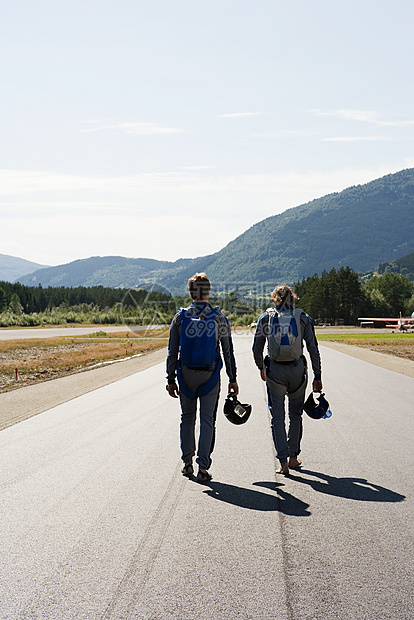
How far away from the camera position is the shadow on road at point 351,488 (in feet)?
19.8

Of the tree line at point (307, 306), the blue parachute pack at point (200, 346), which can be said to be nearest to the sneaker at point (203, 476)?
the blue parachute pack at point (200, 346)

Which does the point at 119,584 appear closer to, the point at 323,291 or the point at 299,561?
the point at 299,561

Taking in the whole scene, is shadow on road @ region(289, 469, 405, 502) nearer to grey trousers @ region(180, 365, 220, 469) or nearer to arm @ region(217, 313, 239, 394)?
grey trousers @ region(180, 365, 220, 469)

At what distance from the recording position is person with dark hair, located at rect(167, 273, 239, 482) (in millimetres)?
7043

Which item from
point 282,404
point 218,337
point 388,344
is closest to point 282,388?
point 282,404

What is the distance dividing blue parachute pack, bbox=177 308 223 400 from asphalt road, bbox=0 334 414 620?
0.97m

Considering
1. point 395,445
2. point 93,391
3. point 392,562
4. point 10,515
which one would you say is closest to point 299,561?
point 392,562

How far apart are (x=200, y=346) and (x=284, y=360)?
3.04 ft

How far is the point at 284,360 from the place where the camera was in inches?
283

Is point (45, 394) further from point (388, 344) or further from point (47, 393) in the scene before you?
point (388, 344)

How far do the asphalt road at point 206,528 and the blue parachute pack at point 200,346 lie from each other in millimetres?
967

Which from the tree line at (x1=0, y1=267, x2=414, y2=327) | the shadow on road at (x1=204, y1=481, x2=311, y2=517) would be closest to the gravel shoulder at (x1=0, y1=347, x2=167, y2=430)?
the shadow on road at (x1=204, y1=481, x2=311, y2=517)

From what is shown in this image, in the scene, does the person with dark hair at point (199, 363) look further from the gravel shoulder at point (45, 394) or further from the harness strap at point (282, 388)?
the gravel shoulder at point (45, 394)

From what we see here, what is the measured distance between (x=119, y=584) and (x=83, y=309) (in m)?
144
